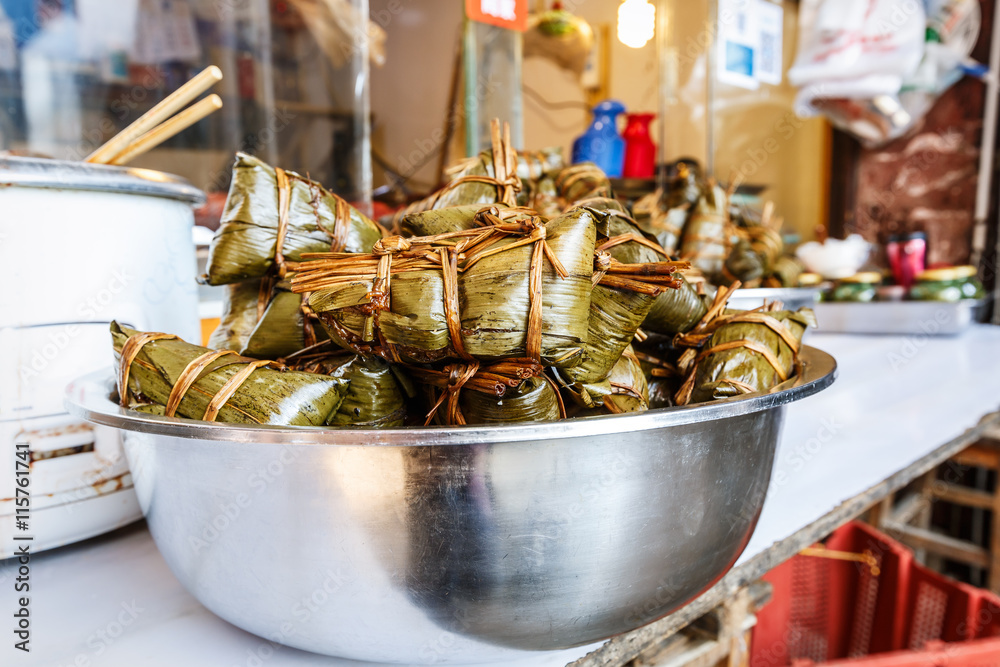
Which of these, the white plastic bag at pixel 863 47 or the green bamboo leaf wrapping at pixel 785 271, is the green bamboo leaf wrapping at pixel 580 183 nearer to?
the green bamboo leaf wrapping at pixel 785 271

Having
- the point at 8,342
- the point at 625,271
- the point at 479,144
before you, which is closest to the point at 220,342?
the point at 8,342

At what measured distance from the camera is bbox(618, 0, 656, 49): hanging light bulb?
4.39m

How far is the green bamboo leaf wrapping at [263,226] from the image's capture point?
2.74 feet

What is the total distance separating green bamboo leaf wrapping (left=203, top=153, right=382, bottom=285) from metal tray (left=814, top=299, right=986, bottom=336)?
9.41 ft

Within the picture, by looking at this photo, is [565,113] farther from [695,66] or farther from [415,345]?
[415,345]

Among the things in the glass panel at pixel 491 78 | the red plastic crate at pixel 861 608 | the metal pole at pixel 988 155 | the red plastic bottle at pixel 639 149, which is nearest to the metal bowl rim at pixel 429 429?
the red plastic crate at pixel 861 608

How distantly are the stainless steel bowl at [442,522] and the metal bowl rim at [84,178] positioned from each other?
0.36 m

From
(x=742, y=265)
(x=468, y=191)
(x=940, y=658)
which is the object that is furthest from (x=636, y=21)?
(x=940, y=658)

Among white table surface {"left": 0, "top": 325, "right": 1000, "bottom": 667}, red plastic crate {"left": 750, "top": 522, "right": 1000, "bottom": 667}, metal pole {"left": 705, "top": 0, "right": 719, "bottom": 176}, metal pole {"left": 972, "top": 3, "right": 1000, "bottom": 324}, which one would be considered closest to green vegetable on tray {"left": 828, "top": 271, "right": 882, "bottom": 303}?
white table surface {"left": 0, "top": 325, "right": 1000, "bottom": 667}

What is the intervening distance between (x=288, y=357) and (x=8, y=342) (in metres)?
0.43

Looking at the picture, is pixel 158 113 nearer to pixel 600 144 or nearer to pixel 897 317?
pixel 600 144

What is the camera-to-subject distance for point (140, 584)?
0.87 m

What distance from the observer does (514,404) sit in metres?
0.64

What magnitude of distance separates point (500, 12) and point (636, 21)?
215 cm
